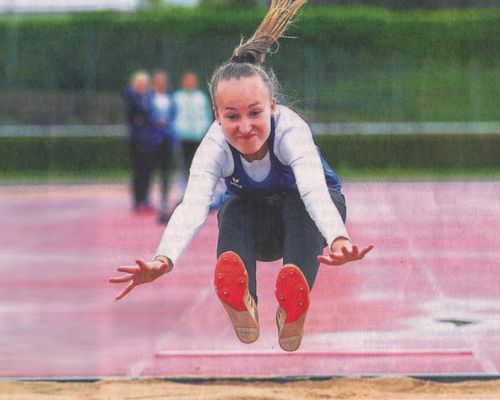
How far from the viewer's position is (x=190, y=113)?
16.8 m

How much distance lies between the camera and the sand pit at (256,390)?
6.74m

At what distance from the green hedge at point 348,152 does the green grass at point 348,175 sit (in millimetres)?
104

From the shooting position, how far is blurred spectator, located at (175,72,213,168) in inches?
651

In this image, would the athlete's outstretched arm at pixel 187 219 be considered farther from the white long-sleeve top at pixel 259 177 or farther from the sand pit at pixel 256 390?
the sand pit at pixel 256 390

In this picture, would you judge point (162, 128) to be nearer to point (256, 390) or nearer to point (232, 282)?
point (256, 390)

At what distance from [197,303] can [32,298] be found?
1460 millimetres

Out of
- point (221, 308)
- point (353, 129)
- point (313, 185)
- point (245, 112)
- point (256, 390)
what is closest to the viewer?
point (313, 185)

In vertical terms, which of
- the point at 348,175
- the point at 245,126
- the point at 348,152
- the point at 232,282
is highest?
the point at 245,126

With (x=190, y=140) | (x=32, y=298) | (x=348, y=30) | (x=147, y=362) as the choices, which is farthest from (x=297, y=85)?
(x=147, y=362)

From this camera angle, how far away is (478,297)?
1030 centimetres

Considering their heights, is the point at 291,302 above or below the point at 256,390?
above

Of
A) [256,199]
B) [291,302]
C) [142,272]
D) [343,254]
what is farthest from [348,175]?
[343,254]

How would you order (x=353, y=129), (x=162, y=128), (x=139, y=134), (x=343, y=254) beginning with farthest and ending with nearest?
(x=353, y=129)
(x=139, y=134)
(x=162, y=128)
(x=343, y=254)

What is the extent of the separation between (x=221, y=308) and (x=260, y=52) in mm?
4340
